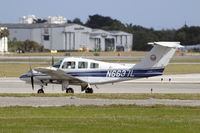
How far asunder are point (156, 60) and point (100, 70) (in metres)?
3.16

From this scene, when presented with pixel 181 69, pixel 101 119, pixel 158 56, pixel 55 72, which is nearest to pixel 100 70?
pixel 55 72

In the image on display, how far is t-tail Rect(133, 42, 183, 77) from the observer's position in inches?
1164

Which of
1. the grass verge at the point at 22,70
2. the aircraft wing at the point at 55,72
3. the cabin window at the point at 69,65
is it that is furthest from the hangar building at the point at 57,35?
the aircraft wing at the point at 55,72

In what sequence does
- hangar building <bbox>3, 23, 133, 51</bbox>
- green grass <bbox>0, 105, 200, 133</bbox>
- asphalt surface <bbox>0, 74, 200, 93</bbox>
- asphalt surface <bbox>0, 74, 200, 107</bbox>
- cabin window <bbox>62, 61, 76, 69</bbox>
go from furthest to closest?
hangar building <bbox>3, 23, 133, 51</bbox> < asphalt surface <bbox>0, 74, 200, 93</bbox> < cabin window <bbox>62, 61, 76, 69</bbox> < asphalt surface <bbox>0, 74, 200, 107</bbox> < green grass <bbox>0, 105, 200, 133</bbox>

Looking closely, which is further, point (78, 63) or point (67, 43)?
point (67, 43)

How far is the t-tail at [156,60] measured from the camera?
97.0ft

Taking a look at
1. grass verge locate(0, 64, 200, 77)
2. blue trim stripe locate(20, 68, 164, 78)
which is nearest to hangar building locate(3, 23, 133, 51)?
grass verge locate(0, 64, 200, 77)

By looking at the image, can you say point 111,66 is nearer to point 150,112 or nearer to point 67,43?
point 150,112

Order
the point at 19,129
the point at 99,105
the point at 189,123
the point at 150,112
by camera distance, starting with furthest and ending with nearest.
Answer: the point at 99,105
the point at 150,112
the point at 189,123
the point at 19,129

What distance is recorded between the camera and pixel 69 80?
30.2 metres

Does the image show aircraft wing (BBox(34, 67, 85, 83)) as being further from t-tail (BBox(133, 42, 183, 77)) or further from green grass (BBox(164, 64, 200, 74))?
green grass (BBox(164, 64, 200, 74))

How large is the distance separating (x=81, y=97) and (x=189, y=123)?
8667 mm

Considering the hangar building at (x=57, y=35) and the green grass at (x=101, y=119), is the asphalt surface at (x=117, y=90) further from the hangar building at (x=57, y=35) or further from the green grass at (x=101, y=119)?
the hangar building at (x=57, y=35)

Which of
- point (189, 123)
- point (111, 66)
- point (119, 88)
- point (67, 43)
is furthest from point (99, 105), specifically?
point (67, 43)
